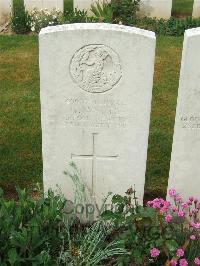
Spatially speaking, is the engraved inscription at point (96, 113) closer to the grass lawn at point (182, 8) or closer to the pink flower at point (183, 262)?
the pink flower at point (183, 262)

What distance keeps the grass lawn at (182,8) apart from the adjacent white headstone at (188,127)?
7.66 meters

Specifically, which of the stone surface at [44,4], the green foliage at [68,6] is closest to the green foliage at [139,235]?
the stone surface at [44,4]

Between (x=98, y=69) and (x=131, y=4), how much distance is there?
6.66 m

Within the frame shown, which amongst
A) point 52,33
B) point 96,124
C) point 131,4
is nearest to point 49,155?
point 96,124

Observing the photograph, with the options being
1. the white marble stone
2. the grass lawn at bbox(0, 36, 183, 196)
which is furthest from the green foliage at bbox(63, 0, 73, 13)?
the grass lawn at bbox(0, 36, 183, 196)

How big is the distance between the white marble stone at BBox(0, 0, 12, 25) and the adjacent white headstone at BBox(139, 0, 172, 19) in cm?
291

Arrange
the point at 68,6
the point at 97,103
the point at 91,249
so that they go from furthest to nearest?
the point at 68,6
the point at 97,103
the point at 91,249

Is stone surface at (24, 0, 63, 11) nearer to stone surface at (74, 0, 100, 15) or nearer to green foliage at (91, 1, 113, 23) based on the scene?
stone surface at (74, 0, 100, 15)

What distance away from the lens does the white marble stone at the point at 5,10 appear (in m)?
10.5

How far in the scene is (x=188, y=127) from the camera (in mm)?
4113

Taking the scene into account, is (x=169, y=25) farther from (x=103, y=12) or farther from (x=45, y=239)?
(x=45, y=239)

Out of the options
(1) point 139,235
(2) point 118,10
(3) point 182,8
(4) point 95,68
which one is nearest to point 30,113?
(4) point 95,68

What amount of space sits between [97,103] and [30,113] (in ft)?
9.36

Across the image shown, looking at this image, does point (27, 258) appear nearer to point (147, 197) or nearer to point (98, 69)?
point (98, 69)
